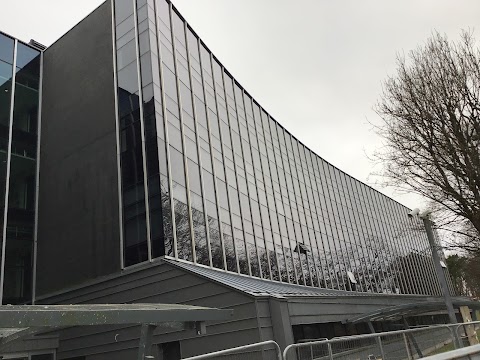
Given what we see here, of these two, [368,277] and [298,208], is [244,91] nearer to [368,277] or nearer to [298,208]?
[298,208]

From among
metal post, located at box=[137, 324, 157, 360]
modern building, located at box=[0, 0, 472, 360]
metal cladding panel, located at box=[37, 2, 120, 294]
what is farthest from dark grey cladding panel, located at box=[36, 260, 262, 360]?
metal post, located at box=[137, 324, 157, 360]

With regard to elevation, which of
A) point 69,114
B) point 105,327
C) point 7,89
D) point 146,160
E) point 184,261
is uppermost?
point 7,89

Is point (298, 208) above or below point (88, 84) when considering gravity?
below

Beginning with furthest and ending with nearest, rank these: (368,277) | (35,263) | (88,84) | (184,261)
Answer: (368,277) < (88,84) < (35,263) < (184,261)

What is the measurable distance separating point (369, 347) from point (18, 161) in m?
19.1

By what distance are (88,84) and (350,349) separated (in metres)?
18.1

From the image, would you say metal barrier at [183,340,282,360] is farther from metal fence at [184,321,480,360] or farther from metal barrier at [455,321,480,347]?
metal barrier at [455,321,480,347]

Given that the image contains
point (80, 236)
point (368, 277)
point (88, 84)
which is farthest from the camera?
point (368, 277)

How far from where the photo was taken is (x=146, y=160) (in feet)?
54.6

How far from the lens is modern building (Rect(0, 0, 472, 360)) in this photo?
14930mm

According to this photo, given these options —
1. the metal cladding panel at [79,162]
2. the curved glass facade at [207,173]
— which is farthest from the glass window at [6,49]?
the curved glass facade at [207,173]

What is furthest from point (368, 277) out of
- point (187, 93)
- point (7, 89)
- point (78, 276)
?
point (7, 89)

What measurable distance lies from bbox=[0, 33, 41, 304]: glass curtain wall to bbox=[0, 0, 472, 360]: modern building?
2.6 inches

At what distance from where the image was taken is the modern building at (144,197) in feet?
49.0
